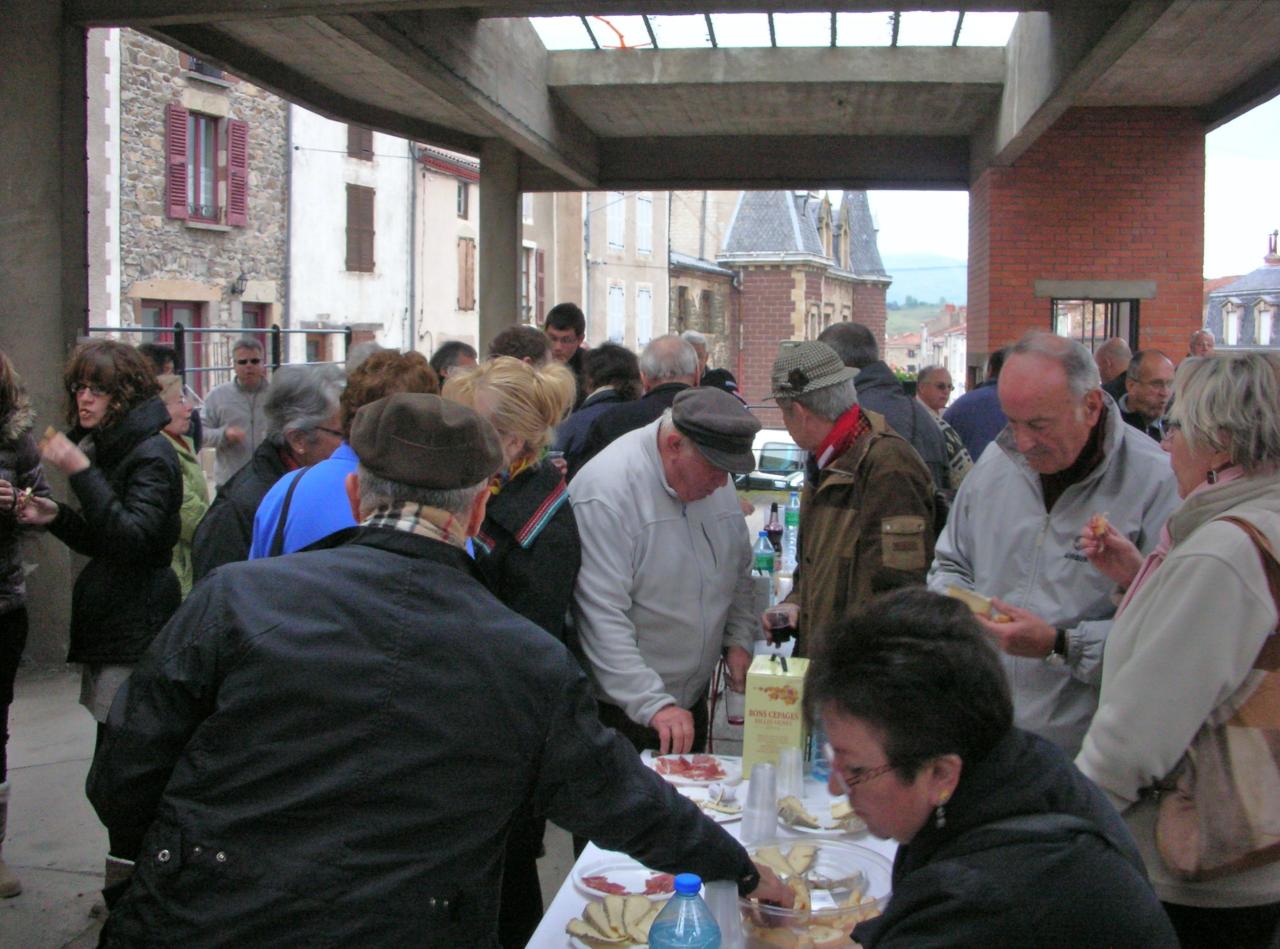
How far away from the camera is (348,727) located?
6.30 ft

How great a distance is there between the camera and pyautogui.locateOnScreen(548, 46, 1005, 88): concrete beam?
10.2 m

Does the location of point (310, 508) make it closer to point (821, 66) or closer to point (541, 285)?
point (821, 66)

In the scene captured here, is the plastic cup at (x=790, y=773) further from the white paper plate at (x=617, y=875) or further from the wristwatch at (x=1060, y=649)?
the wristwatch at (x=1060, y=649)

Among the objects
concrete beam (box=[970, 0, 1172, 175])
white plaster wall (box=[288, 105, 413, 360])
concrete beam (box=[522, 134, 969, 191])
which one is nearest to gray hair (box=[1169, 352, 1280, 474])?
concrete beam (box=[970, 0, 1172, 175])

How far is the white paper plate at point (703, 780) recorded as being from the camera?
3.22 m

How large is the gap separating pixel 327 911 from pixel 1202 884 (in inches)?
66.2

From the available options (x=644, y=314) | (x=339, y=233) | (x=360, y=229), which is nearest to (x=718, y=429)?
(x=339, y=233)

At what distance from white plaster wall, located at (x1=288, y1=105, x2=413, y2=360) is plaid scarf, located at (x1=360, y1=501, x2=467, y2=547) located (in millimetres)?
23735

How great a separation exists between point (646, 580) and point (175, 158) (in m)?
20.9

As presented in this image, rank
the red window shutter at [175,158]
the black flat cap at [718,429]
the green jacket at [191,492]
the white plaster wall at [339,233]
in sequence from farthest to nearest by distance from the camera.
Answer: the white plaster wall at [339,233] → the red window shutter at [175,158] → the green jacket at [191,492] → the black flat cap at [718,429]

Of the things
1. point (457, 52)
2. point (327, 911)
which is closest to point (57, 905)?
point (327, 911)

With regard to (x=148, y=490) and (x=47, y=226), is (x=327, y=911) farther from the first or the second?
(x=47, y=226)

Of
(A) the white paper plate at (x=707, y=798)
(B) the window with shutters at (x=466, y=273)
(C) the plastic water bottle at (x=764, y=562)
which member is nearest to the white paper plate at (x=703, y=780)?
(A) the white paper plate at (x=707, y=798)

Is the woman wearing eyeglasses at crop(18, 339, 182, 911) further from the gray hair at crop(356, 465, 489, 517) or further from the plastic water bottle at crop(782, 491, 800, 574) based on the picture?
the plastic water bottle at crop(782, 491, 800, 574)
